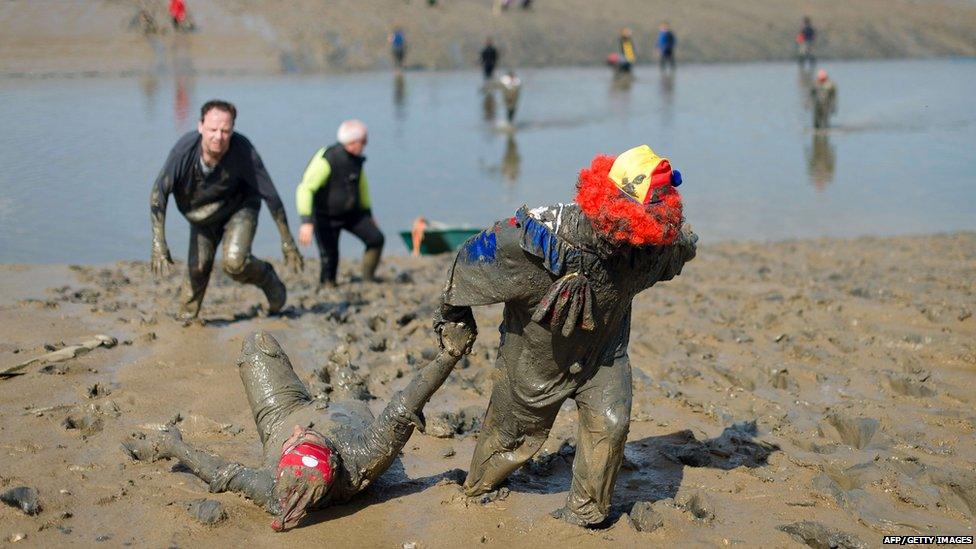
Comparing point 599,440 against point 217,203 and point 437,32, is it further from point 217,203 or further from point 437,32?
point 437,32

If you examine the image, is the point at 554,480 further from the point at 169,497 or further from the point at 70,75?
the point at 70,75

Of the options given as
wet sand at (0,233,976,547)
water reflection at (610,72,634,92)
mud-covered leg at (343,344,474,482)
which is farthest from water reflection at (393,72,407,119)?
mud-covered leg at (343,344,474,482)

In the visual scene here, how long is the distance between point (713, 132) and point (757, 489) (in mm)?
16556

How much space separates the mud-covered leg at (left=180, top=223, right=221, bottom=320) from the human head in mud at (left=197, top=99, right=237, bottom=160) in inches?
29.7

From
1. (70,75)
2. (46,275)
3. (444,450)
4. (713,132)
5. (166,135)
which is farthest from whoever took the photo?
(70,75)

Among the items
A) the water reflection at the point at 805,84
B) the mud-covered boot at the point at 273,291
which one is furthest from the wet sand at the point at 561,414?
the water reflection at the point at 805,84

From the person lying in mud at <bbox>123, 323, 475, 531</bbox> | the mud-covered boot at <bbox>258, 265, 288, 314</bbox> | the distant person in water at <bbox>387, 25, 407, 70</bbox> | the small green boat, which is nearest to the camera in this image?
the person lying in mud at <bbox>123, 323, 475, 531</bbox>

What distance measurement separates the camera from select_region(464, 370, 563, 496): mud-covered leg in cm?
459

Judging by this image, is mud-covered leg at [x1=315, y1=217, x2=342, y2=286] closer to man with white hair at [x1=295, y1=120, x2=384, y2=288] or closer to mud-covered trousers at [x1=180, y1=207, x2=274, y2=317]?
man with white hair at [x1=295, y1=120, x2=384, y2=288]

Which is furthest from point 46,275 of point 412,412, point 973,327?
point 973,327

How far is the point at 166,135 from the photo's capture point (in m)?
17.4

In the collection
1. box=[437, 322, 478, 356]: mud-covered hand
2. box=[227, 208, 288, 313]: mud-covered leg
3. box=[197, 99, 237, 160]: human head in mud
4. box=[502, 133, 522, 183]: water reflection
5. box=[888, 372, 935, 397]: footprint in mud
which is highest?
box=[197, 99, 237, 160]: human head in mud

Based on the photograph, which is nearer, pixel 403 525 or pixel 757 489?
pixel 403 525

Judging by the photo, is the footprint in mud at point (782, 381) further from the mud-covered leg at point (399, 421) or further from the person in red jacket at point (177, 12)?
the person in red jacket at point (177, 12)
